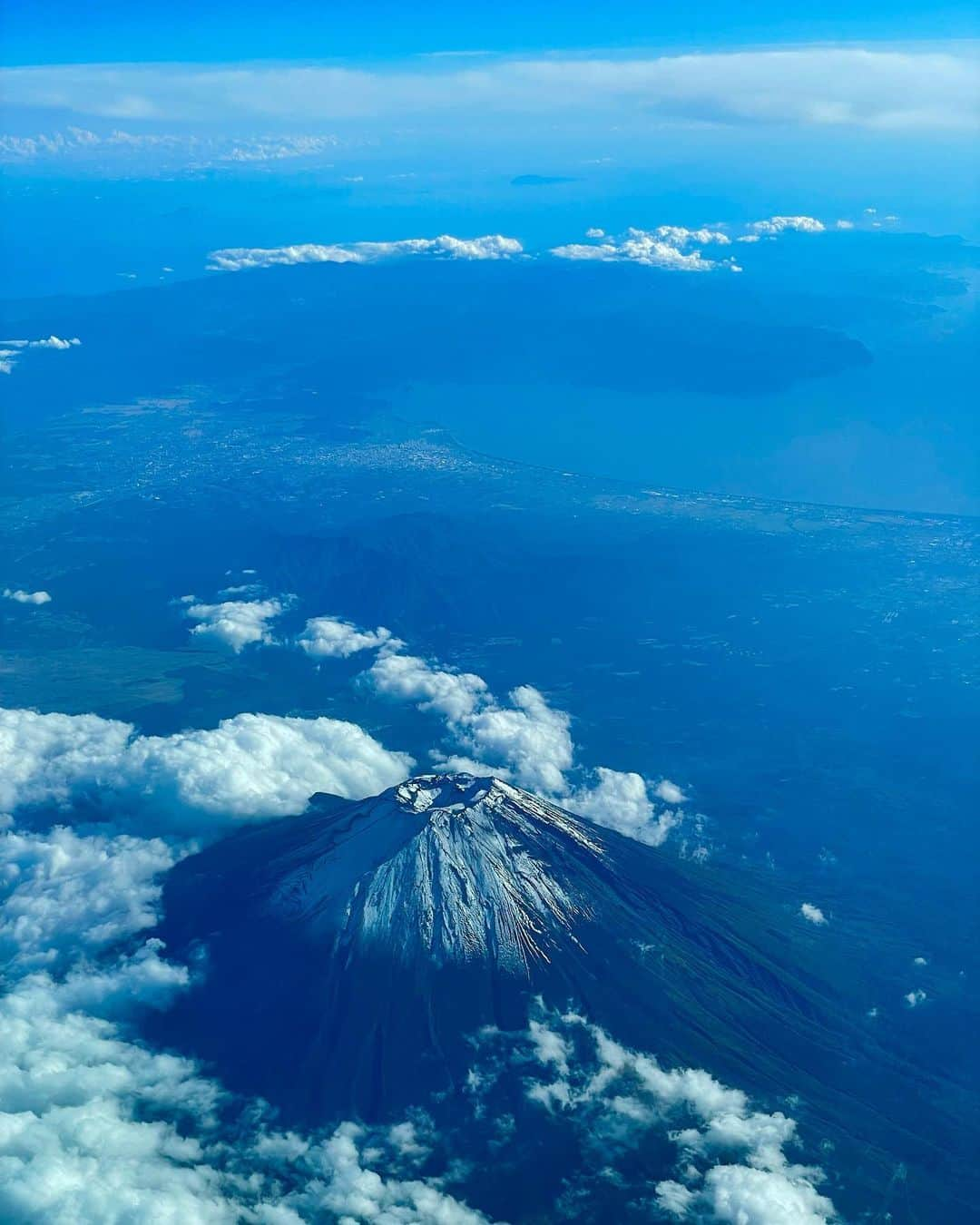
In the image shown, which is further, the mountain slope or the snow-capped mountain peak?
the snow-capped mountain peak

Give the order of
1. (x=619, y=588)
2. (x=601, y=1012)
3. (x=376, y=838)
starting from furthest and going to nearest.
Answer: (x=619, y=588), (x=376, y=838), (x=601, y=1012)

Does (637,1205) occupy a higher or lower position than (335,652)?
lower

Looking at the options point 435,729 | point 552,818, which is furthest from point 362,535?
point 552,818

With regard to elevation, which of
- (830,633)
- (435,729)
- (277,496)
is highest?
(277,496)

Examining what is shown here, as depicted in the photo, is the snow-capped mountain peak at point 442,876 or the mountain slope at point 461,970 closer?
the mountain slope at point 461,970

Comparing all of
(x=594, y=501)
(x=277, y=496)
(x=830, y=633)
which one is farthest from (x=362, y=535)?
(x=830, y=633)

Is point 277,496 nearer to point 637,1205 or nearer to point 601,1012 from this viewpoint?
point 601,1012

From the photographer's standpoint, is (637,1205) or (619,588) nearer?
(637,1205)

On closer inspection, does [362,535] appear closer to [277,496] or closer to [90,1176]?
[277,496]

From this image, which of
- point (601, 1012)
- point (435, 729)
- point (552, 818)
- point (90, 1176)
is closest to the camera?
point (90, 1176)

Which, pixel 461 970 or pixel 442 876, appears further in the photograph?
pixel 442 876

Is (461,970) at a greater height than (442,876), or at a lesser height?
lesser
